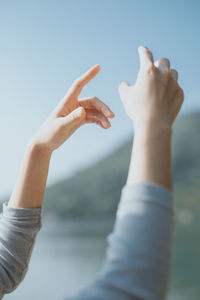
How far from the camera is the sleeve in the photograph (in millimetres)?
272

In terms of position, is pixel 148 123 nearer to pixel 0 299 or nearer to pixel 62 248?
pixel 0 299

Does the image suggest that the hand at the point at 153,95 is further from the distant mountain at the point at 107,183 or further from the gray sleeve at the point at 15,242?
the distant mountain at the point at 107,183

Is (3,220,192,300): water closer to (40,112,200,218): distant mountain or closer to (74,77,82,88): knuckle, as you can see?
(40,112,200,218): distant mountain

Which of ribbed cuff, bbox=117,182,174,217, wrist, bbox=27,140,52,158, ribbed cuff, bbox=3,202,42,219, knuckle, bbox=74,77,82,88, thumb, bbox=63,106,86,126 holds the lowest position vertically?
ribbed cuff, bbox=117,182,174,217

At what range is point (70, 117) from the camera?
1.43ft

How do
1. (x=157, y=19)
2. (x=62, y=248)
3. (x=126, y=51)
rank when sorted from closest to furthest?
(x=126, y=51)
(x=157, y=19)
(x=62, y=248)

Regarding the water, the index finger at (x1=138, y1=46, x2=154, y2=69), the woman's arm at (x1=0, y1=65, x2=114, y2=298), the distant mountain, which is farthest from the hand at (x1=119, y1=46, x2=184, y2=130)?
the distant mountain

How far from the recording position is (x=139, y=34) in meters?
15.1

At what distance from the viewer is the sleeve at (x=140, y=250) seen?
27cm

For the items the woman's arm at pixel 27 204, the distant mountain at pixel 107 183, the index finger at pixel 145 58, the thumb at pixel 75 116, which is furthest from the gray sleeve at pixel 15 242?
the distant mountain at pixel 107 183

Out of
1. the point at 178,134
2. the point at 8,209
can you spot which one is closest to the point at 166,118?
the point at 8,209

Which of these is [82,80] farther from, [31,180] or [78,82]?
[31,180]

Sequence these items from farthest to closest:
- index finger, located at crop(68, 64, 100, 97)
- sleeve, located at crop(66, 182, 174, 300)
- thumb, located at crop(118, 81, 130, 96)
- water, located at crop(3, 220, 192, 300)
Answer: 1. water, located at crop(3, 220, 192, 300)
2. index finger, located at crop(68, 64, 100, 97)
3. thumb, located at crop(118, 81, 130, 96)
4. sleeve, located at crop(66, 182, 174, 300)

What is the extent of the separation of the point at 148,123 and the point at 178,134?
25356 millimetres
